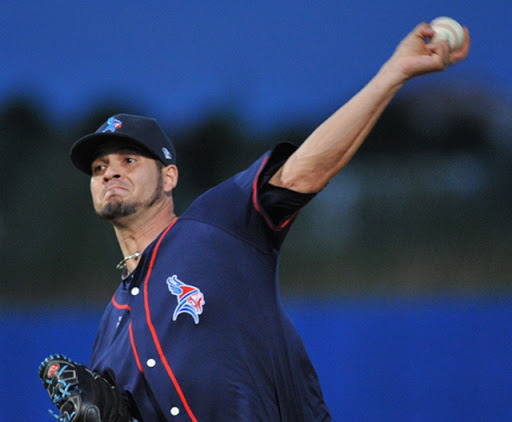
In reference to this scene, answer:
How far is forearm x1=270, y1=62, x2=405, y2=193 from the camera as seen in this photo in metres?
1.63

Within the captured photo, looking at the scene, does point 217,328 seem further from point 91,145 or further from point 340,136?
point 91,145

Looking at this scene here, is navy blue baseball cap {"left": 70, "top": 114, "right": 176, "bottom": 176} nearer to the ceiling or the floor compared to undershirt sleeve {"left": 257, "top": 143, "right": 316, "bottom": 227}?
nearer to the ceiling

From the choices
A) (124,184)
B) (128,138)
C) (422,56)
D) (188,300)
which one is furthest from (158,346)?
(422,56)

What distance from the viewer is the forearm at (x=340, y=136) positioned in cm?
163

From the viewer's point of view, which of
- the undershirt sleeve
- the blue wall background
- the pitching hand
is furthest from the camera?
the blue wall background

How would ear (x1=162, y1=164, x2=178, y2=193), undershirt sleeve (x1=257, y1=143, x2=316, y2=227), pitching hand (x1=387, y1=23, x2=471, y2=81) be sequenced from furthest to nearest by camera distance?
ear (x1=162, y1=164, x2=178, y2=193), undershirt sleeve (x1=257, y1=143, x2=316, y2=227), pitching hand (x1=387, y1=23, x2=471, y2=81)

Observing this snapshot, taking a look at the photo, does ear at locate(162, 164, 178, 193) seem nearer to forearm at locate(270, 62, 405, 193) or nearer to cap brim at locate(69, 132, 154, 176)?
cap brim at locate(69, 132, 154, 176)

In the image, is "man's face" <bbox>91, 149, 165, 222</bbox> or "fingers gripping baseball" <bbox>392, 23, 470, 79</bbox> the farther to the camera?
Answer: "man's face" <bbox>91, 149, 165, 222</bbox>

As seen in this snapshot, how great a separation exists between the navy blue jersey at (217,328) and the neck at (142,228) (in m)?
0.24

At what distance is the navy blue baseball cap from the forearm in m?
0.61

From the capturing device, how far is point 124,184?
85.6 inches

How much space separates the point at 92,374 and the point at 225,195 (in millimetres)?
571

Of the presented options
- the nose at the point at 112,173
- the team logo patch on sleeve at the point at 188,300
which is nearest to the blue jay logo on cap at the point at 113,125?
the nose at the point at 112,173

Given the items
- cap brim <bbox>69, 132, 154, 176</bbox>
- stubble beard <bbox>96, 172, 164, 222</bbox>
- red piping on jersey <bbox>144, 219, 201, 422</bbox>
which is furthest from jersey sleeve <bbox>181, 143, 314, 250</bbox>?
cap brim <bbox>69, 132, 154, 176</bbox>
